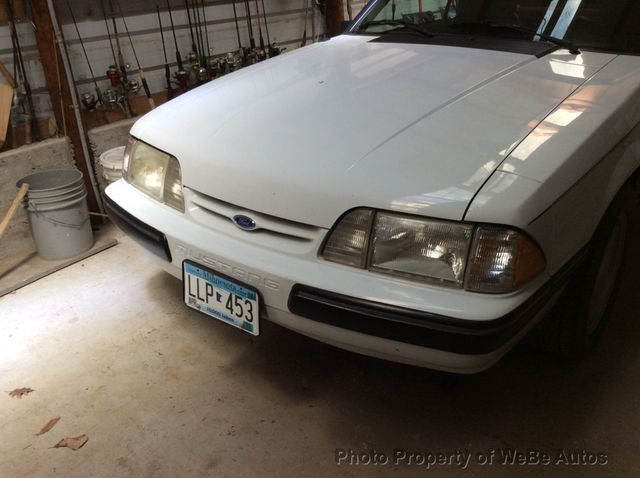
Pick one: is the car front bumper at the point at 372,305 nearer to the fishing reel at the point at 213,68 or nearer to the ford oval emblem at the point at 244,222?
the ford oval emblem at the point at 244,222

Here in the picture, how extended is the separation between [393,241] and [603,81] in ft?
3.23

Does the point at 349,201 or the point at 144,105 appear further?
the point at 144,105

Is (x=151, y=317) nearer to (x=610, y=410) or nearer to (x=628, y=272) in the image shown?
(x=610, y=410)

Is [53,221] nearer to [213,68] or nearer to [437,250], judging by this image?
[213,68]

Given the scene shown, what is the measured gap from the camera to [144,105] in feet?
11.4

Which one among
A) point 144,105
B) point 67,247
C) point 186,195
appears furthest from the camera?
point 144,105

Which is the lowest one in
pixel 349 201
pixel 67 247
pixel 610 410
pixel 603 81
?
pixel 610 410

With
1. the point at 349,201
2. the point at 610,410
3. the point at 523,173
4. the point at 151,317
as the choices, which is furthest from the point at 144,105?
the point at 610,410

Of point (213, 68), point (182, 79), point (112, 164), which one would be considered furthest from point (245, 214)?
point (213, 68)

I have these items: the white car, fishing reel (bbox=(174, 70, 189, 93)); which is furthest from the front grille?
fishing reel (bbox=(174, 70, 189, 93))

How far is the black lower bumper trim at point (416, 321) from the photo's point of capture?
Answer: 1271 millimetres

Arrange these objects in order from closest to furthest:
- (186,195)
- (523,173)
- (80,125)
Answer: (523,173), (186,195), (80,125)

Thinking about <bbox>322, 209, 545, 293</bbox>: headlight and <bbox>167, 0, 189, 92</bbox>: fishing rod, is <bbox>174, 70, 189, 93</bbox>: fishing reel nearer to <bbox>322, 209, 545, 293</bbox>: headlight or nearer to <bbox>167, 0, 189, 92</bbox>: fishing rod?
<bbox>167, 0, 189, 92</bbox>: fishing rod

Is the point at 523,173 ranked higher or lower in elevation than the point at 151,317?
higher
